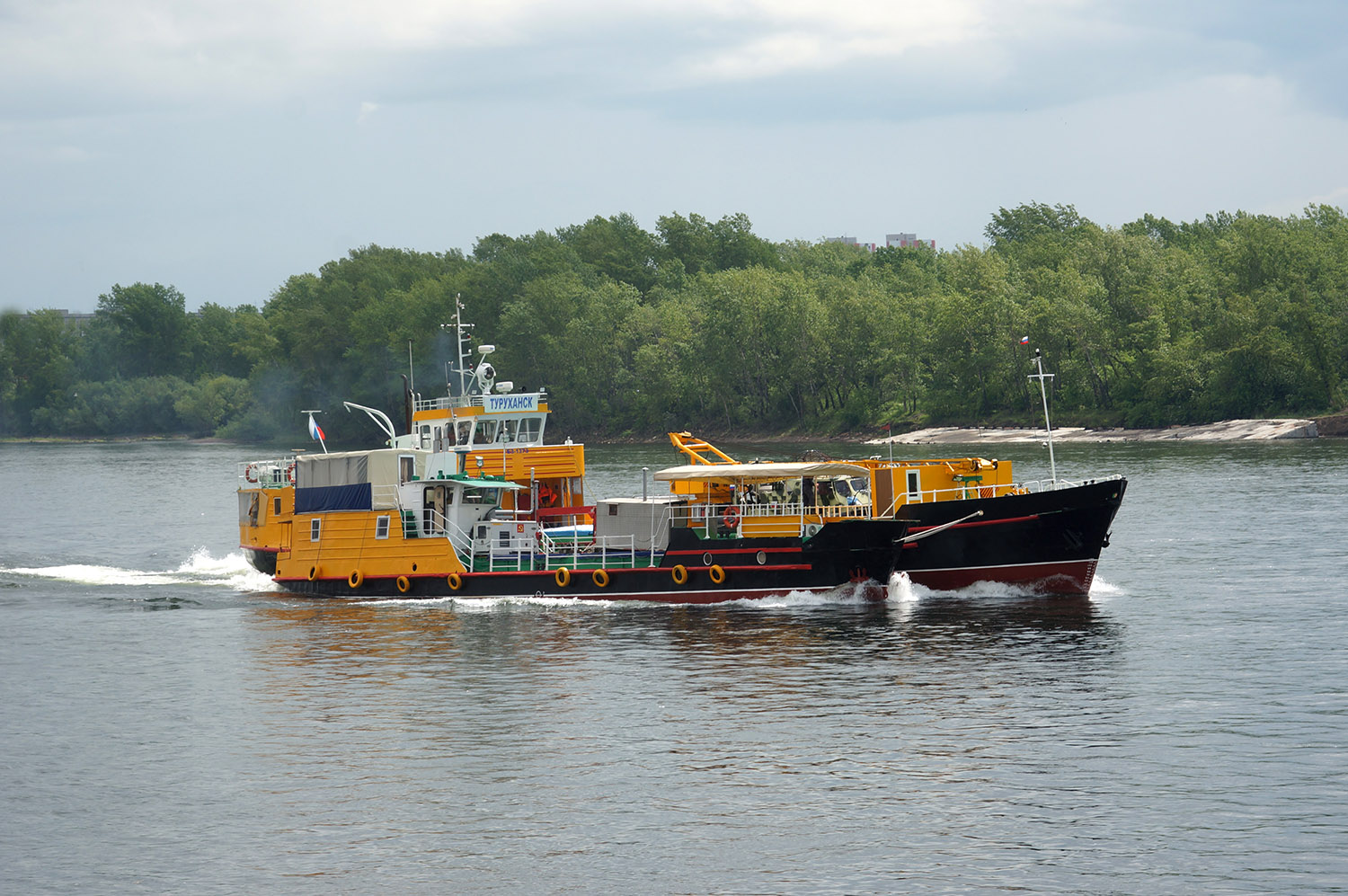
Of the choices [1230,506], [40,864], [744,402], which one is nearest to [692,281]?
[744,402]

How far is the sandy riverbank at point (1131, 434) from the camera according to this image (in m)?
117

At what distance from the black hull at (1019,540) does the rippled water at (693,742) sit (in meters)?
1.19

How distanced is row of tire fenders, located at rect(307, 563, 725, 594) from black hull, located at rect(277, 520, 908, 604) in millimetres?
43

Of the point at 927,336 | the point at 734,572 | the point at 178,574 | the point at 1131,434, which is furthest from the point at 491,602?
the point at 927,336

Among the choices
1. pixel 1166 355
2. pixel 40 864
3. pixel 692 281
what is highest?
pixel 692 281

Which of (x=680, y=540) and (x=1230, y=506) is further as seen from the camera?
(x=1230, y=506)

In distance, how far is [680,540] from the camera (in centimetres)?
4641

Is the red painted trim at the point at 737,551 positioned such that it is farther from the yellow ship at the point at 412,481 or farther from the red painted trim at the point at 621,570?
the yellow ship at the point at 412,481

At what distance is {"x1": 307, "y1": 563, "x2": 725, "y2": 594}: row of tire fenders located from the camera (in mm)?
45938

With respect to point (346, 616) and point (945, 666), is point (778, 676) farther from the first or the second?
point (346, 616)

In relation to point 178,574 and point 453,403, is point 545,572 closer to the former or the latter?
point 453,403

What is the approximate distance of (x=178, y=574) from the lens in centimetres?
6119

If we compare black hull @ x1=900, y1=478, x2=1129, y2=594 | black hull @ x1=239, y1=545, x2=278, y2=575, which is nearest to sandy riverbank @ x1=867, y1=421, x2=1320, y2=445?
black hull @ x1=239, y1=545, x2=278, y2=575

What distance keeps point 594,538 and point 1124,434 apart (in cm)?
9302
